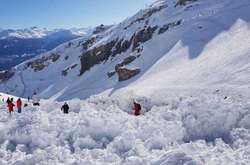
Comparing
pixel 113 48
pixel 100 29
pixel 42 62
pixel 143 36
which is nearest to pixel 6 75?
pixel 42 62

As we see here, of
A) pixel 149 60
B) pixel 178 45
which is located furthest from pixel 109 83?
pixel 178 45

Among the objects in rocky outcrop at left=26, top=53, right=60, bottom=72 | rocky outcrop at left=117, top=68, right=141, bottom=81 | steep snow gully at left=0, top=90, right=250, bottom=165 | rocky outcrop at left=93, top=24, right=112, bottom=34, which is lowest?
steep snow gully at left=0, top=90, right=250, bottom=165

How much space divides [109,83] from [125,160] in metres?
58.8

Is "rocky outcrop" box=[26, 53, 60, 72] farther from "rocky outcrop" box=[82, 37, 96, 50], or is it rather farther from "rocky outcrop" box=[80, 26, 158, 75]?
"rocky outcrop" box=[80, 26, 158, 75]

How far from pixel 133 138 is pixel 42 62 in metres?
133

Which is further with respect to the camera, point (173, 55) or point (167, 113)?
point (173, 55)

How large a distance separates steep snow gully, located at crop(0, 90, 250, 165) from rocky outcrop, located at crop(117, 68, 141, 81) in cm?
4660

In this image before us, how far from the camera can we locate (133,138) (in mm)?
17953

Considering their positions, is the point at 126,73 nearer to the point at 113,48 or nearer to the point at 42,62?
the point at 113,48

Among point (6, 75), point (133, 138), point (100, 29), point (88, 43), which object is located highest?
point (100, 29)

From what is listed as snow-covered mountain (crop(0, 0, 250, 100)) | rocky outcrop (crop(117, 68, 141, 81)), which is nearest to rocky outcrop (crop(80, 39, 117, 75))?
snow-covered mountain (crop(0, 0, 250, 100))

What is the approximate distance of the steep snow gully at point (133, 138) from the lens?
16.0 m

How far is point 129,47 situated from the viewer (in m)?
90.3

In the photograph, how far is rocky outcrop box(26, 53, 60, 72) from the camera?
5671 inches
